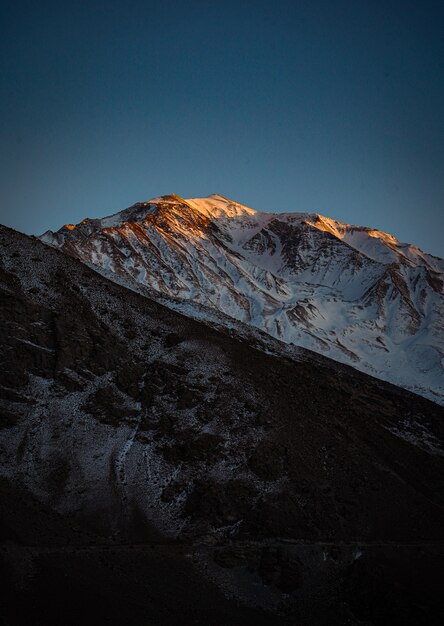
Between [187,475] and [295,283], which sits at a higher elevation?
[295,283]

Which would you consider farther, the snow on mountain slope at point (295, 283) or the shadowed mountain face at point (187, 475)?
the snow on mountain slope at point (295, 283)

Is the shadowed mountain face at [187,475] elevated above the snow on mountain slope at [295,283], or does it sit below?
below

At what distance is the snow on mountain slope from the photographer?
373ft

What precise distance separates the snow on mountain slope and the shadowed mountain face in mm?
52499

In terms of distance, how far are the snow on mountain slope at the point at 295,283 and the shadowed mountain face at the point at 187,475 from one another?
52.5 metres

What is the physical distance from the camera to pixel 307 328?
12212 cm

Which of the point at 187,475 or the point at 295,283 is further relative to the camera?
the point at 295,283

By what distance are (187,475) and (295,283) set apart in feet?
448

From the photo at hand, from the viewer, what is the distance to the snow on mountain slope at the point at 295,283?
114 metres

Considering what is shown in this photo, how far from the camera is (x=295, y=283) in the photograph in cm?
16150

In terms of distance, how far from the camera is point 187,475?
2856 cm

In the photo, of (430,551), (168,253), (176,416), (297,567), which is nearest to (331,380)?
(176,416)

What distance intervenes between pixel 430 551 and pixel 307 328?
97990 mm

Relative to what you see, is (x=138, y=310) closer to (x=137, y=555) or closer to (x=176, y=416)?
(x=176, y=416)
